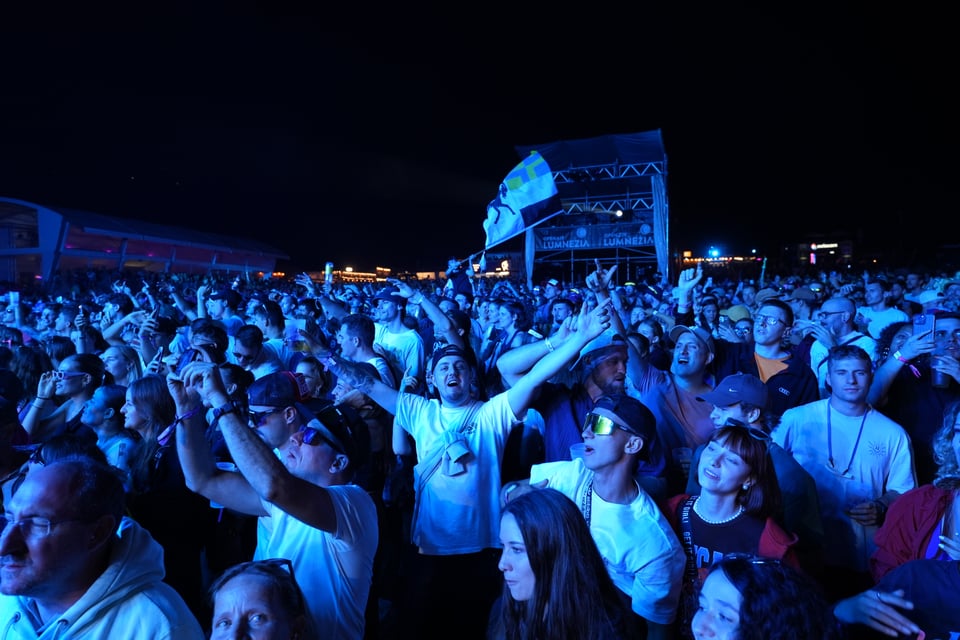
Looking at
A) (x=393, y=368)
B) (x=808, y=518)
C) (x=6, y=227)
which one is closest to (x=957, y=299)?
(x=808, y=518)

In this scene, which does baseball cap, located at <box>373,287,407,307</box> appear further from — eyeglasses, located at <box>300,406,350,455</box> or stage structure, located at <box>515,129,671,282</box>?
stage structure, located at <box>515,129,671,282</box>

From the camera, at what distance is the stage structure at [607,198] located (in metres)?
21.9

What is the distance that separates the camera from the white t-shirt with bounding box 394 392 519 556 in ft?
9.89

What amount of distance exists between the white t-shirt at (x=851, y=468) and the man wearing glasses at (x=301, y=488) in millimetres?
2612

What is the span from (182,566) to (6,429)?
1128mm

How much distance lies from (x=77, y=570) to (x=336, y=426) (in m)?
1.05

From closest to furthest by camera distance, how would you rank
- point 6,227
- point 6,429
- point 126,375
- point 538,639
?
point 538,639, point 6,429, point 126,375, point 6,227

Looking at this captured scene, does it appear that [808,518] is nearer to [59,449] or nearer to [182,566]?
[182,566]

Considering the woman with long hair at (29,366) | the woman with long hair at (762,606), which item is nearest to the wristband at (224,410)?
the woman with long hair at (762,606)

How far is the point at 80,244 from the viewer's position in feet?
115

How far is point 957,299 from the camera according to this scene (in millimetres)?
7781

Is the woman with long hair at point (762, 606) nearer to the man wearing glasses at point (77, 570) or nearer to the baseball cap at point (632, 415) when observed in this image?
the baseball cap at point (632, 415)

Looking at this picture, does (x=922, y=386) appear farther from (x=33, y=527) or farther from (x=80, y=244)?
(x=80, y=244)

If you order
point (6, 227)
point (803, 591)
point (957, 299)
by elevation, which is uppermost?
point (6, 227)
